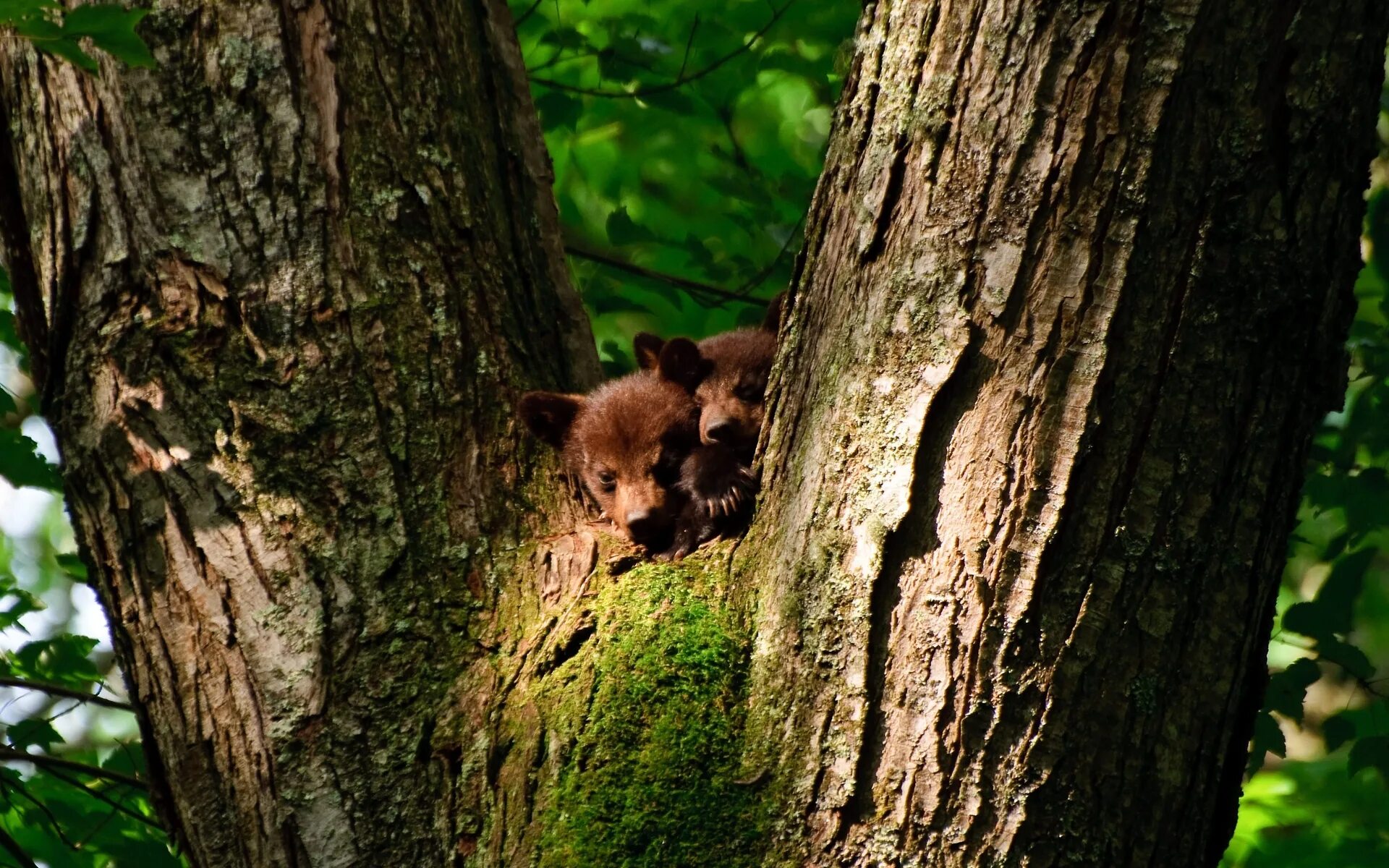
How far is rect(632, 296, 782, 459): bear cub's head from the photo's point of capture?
418 centimetres

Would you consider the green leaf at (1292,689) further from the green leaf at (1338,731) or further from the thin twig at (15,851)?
the thin twig at (15,851)

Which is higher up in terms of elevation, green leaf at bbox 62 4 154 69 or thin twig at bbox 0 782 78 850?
green leaf at bbox 62 4 154 69

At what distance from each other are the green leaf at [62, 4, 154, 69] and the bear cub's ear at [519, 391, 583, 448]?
1.29m

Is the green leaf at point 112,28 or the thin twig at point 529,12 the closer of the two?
the green leaf at point 112,28

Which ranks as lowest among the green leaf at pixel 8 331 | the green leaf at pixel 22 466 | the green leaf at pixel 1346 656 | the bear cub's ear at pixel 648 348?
the green leaf at pixel 1346 656

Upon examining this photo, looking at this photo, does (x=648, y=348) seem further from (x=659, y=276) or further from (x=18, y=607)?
(x=18, y=607)

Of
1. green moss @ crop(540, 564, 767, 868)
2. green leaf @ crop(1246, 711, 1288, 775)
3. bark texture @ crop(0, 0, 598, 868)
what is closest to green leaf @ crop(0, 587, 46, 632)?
bark texture @ crop(0, 0, 598, 868)

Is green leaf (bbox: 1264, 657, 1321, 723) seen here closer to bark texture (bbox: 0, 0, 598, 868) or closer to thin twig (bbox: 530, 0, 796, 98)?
bark texture (bbox: 0, 0, 598, 868)

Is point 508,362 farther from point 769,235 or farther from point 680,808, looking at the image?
point 769,235

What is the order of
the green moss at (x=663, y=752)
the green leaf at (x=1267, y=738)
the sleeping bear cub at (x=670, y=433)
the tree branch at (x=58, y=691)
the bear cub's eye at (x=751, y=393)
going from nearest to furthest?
the green moss at (x=663, y=752) → the sleeping bear cub at (x=670, y=433) → the green leaf at (x=1267, y=738) → the tree branch at (x=58, y=691) → the bear cub's eye at (x=751, y=393)

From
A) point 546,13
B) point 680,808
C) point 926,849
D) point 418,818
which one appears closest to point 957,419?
point 926,849

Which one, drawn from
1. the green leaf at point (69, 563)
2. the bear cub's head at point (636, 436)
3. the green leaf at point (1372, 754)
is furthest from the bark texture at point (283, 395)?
the green leaf at point (1372, 754)

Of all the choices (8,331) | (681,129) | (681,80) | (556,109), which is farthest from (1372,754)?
(8,331)

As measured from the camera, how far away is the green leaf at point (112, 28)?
229cm
